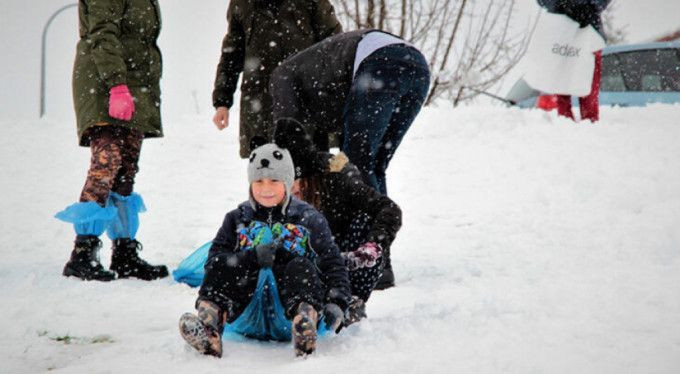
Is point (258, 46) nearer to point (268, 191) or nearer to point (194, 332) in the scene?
point (268, 191)

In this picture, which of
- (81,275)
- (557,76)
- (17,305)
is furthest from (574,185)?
(17,305)

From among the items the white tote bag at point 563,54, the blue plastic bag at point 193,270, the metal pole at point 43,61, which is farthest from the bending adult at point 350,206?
the metal pole at point 43,61

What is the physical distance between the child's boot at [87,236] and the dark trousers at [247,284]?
1368 mm

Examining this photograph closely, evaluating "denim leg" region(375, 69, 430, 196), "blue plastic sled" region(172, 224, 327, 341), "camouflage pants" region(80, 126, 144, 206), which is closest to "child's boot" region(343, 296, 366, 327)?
"blue plastic sled" region(172, 224, 327, 341)

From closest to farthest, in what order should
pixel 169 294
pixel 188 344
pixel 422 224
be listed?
pixel 188 344, pixel 169 294, pixel 422 224

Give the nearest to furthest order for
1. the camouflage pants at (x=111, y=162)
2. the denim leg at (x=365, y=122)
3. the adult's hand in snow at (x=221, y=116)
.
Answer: the denim leg at (x=365, y=122)
the camouflage pants at (x=111, y=162)
the adult's hand in snow at (x=221, y=116)

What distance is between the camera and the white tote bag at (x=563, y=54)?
6250 mm

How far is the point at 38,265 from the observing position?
3.78 metres

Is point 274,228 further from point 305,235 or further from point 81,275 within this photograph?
point 81,275

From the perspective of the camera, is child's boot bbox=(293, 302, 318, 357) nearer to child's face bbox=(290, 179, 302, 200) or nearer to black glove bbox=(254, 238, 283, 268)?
black glove bbox=(254, 238, 283, 268)

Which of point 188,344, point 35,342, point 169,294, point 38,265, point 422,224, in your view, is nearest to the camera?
point 188,344

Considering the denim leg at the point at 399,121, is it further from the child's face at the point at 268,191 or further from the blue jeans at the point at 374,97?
the child's face at the point at 268,191

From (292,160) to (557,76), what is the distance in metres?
4.61

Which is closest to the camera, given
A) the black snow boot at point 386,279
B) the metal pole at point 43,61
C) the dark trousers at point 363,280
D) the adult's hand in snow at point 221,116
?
the dark trousers at point 363,280
